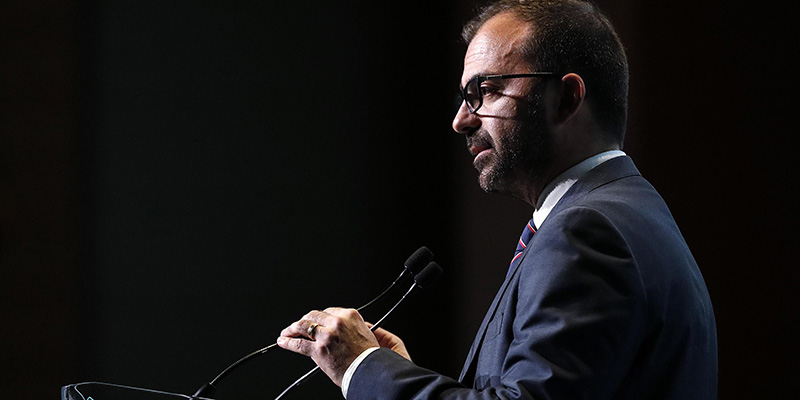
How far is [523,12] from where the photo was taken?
4.49ft

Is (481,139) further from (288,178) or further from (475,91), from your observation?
(288,178)

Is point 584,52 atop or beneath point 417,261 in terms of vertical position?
atop

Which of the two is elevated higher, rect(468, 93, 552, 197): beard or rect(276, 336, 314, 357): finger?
rect(468, 93, 552, 197): beard

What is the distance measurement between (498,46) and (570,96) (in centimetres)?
16

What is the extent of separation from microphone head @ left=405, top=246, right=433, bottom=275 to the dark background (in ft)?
3.03

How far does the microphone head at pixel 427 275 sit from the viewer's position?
4.95 feet

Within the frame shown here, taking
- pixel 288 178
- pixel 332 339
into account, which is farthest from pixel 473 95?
pixel 288 178

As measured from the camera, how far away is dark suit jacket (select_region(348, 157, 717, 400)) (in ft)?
3.15

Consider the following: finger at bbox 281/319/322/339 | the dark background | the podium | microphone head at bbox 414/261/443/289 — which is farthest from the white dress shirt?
the dark background

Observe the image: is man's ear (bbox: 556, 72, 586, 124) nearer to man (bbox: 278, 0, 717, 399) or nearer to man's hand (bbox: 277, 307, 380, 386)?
man (bbox: 278, 0, 717, 399)

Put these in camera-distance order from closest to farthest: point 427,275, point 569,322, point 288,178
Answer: point 569,322 < point 427,275 < point 288,178

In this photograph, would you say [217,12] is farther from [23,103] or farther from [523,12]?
[523,12]

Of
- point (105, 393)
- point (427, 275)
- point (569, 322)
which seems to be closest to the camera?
point (569, 322)

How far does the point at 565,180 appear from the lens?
50.4 inches
